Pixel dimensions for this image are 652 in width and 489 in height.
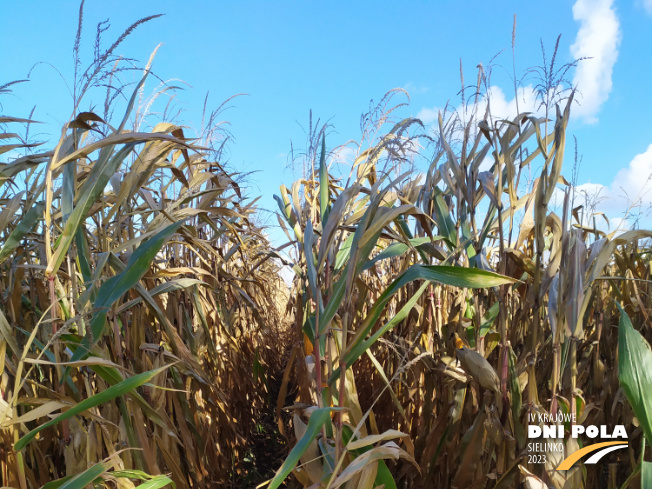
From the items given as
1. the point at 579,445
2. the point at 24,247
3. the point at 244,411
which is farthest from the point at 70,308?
the point at 244,411

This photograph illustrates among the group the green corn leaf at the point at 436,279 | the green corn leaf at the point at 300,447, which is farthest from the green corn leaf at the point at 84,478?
the green corn leaf at the point at 436,279

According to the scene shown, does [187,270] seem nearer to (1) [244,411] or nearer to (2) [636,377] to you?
(2) [636,377]

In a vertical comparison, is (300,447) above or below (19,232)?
below

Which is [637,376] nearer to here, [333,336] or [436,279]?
[436,279]

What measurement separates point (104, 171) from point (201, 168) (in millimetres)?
1149

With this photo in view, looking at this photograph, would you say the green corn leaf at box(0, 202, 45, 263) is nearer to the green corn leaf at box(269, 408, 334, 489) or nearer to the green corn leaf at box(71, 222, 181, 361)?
the green corn leaf at box(71, 222, 181, 361)

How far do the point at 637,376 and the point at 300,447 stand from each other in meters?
0.66

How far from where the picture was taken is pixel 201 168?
88.3 inches

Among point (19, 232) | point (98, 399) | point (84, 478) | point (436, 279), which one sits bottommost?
point (84, 478)

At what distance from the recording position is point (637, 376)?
0.89 meters

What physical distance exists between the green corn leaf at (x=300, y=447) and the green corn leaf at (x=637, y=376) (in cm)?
57

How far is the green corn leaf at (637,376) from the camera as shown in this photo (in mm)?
883

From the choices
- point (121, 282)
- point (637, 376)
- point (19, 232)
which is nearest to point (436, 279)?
point (637, 376)

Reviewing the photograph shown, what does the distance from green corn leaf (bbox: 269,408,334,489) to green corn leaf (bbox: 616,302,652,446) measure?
22.5 inches
